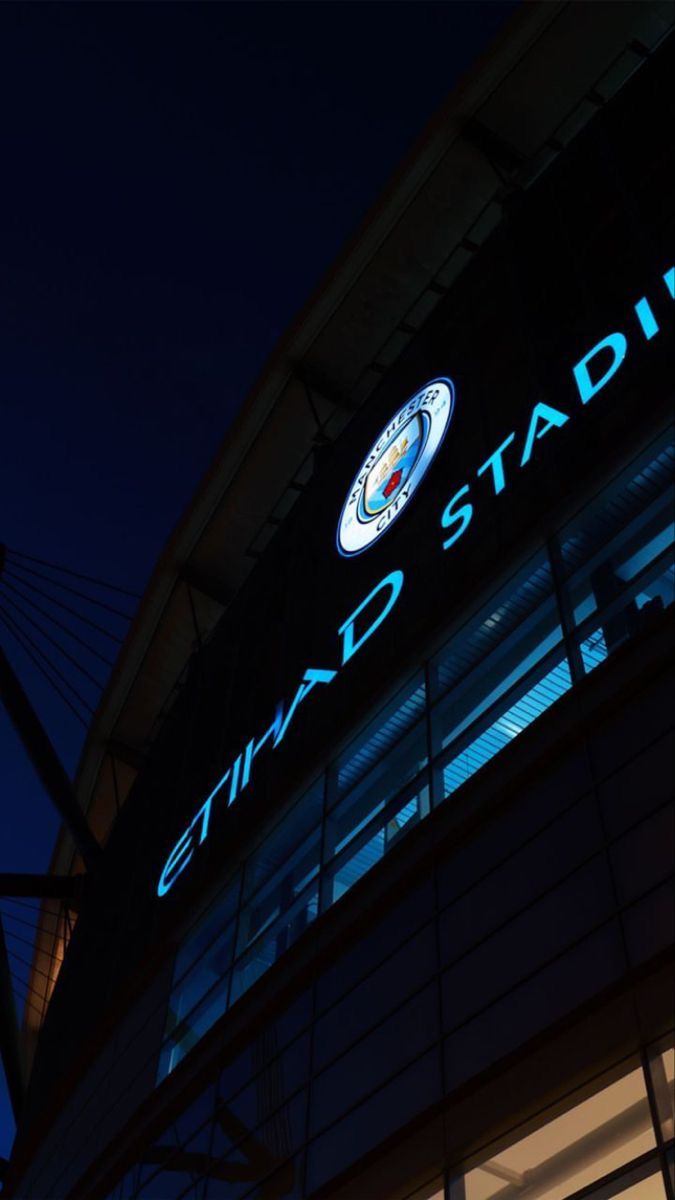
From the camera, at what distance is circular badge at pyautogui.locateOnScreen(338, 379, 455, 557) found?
62.9 feet

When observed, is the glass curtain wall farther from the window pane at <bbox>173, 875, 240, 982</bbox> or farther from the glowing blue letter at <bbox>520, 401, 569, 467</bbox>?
the glowing blue letter at <bbox>520, 401, 569, 467</bbox>

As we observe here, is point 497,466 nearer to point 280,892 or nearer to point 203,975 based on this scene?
point 280,892

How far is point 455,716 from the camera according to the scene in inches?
588

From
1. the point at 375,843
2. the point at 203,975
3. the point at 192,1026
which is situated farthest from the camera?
the point at 203,975

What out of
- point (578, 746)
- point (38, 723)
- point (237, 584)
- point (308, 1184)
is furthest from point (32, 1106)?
point (578, 746)

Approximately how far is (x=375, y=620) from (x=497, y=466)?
307cm

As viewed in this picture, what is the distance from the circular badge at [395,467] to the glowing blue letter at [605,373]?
10.7 ft

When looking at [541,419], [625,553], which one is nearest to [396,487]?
[541,419]

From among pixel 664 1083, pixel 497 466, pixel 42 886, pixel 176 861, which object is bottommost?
pixel 664 1083

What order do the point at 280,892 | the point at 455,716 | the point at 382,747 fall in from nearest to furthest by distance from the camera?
the point at 455,716 → the point at 382,747 → the point at 280,892

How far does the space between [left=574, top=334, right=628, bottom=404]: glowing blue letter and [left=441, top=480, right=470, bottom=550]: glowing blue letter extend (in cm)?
226

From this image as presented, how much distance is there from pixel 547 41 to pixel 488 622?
12765 mm

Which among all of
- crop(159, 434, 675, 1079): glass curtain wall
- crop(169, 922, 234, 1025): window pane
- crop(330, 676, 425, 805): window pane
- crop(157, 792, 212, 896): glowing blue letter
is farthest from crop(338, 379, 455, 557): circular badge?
crop(169, 922, 234, 1025): window pane

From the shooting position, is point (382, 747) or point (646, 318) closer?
point (646, 318)
